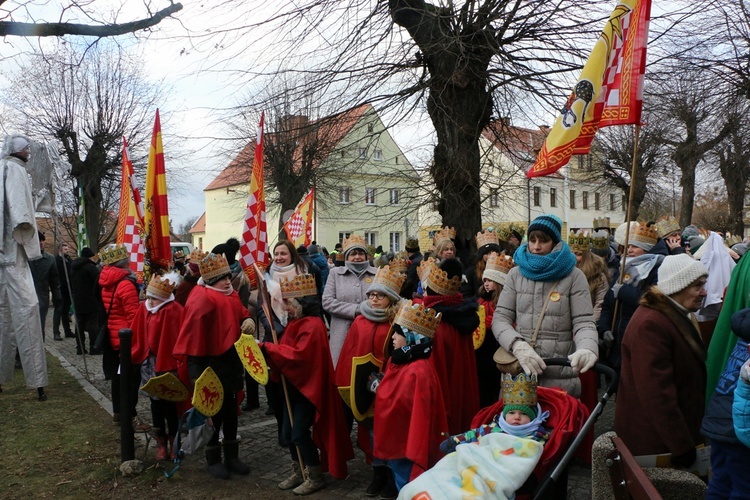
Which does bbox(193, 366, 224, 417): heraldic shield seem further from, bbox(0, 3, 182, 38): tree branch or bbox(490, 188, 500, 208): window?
bbox(490, 188, 500, 208): window

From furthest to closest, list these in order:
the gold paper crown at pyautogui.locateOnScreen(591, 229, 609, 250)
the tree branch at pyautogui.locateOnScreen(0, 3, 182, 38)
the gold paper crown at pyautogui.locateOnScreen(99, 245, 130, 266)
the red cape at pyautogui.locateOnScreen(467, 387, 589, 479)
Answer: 1. the gold paper crown at pyautogui.locateOnScreen(99, 245, 130, 266)
2. the gold paper crown at pyautogui.locateOnScreen(591, 229, 609, 250)
3. the tree branch at pyautogui.locateOnScreen(0, 3, 182, 38)
4. the red cape at pyautogui.locateOnScreen(467, 387, 589, 479)

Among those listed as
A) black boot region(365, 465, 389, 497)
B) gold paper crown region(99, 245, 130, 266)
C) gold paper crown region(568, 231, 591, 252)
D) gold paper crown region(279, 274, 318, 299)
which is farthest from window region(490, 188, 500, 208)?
black boot region(365, 465, 389, 497)

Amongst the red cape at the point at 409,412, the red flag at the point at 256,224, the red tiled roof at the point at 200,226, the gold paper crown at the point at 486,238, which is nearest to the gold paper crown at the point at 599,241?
the gold paper crown at the point at 486,238

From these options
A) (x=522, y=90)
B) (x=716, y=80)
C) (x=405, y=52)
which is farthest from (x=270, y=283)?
(x=716, y=80)

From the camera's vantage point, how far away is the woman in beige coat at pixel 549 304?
3.92 metres

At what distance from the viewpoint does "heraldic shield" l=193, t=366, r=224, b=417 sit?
4598mm

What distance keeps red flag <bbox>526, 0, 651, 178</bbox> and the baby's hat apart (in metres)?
2.57

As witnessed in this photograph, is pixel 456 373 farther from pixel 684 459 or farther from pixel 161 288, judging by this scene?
pixel 161 288

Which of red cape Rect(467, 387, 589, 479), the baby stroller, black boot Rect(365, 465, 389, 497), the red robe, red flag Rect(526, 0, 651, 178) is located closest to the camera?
the baby stroller

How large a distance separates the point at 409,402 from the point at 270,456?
7.26ft

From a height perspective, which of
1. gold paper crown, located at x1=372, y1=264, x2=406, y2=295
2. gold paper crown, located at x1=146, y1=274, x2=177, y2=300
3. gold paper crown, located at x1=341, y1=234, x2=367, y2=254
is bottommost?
gold paper crown, located at x1=146, y1=274, x2=177, y2=300

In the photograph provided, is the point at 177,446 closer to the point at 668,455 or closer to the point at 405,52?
the point at 668,455

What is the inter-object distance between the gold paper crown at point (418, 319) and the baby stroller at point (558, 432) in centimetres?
80

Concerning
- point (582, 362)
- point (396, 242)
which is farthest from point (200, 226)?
point (582, 362)
